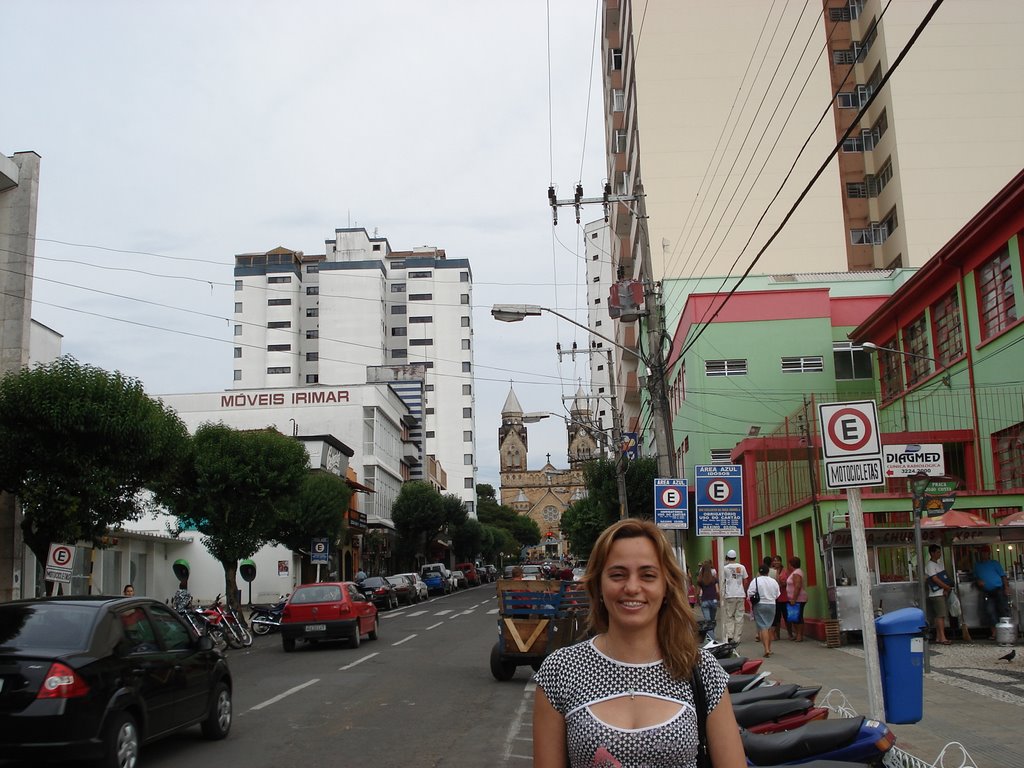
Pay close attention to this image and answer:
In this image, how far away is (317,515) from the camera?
43125 mm

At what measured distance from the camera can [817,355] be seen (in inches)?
1531

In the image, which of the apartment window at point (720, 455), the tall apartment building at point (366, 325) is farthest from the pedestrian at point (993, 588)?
the tall apartment building at point (366, 325)

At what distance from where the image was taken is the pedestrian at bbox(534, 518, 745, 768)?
296cm

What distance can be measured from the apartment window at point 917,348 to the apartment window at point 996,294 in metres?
3.34

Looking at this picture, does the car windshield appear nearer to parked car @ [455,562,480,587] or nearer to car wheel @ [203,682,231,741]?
car wheel @ [203,682,231,741]

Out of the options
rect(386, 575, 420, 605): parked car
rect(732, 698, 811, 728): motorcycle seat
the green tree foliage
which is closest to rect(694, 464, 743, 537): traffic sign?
rect(732, 698, 811, 728): motorcycle seat

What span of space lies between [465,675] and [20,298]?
14438 millimetres

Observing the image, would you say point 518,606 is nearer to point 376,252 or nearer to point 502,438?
point 376,252

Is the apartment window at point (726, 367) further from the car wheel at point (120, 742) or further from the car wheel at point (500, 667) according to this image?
the car wheel at point (120, 742)

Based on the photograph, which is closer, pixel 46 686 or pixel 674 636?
pixel 674 636

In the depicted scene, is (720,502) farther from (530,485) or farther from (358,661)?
(530,485)

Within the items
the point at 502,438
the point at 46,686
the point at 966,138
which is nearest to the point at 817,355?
the point at 966,138

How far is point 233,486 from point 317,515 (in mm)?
11133

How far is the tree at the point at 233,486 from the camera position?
31891mm
